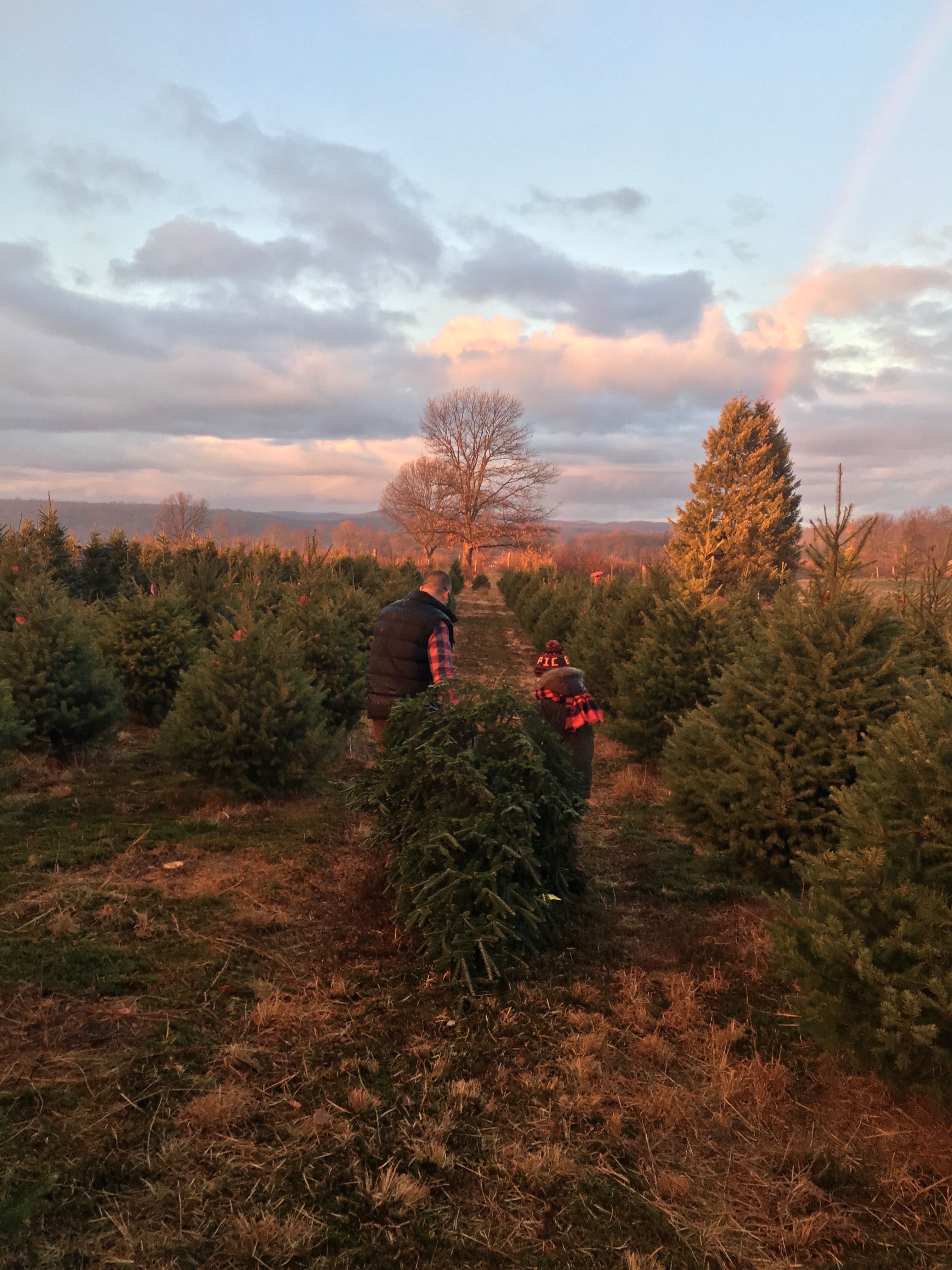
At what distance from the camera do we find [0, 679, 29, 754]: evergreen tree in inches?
229

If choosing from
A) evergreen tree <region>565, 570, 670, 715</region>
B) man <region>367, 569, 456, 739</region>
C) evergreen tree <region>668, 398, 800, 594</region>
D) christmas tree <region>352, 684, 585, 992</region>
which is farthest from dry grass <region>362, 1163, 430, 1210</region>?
evergreen tree <region>668, 398, 800, 594</region>

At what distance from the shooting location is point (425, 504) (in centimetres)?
5572

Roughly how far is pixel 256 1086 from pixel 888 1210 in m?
2.57

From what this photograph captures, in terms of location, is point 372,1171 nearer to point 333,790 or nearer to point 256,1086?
point 256,1086

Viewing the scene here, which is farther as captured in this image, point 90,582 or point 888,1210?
point 90,582

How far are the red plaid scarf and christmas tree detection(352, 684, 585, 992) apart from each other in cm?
88

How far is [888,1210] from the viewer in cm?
244

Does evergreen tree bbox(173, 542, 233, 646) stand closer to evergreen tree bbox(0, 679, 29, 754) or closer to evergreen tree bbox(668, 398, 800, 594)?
evergreen tree bbox(0, 679, 29, 754)

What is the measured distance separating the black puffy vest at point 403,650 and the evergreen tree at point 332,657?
3.33 meters

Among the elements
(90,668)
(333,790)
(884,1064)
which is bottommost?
(333,790)

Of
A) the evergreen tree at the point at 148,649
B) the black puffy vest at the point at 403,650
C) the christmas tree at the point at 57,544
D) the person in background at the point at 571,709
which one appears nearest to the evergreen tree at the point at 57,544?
the christmas tree at the point at 57,544

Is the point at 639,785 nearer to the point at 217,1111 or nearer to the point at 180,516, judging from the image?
the point at 217,1111

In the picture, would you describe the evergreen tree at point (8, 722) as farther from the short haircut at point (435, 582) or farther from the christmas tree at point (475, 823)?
Result: the short haircut at point (435, 582)

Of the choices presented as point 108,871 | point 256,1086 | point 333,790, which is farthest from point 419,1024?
point 333,790
